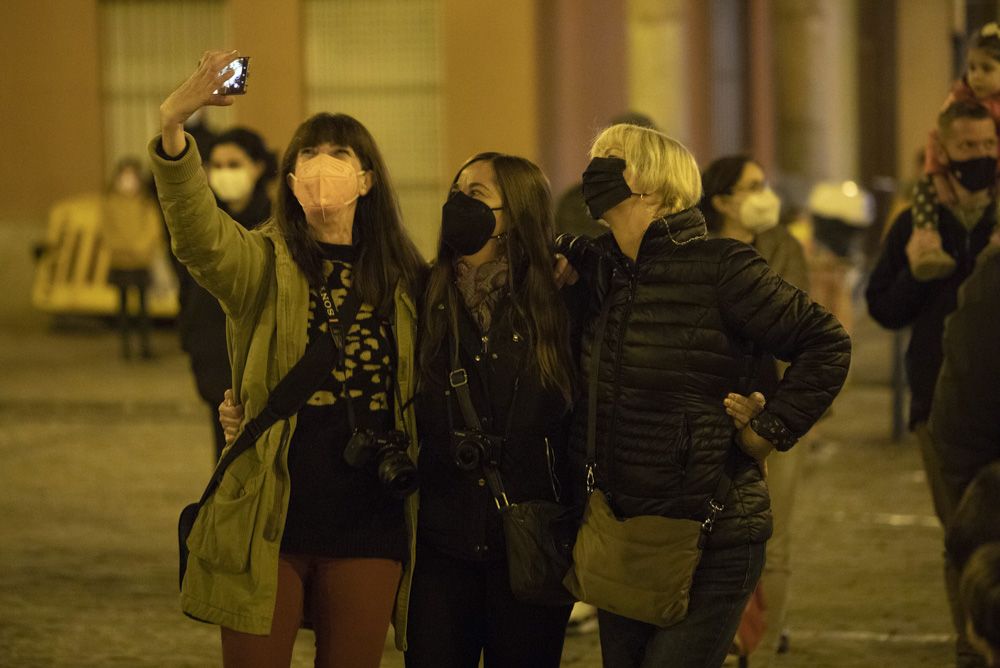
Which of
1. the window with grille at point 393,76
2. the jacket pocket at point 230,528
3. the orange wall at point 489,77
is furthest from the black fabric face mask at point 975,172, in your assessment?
the window with grille at point 393,76

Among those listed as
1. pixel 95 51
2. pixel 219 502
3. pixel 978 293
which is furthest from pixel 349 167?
pixel 95 51

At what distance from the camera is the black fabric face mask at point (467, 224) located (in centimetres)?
443

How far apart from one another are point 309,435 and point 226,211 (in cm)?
218

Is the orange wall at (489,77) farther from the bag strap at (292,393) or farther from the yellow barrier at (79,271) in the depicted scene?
the bag strap at (292,393)

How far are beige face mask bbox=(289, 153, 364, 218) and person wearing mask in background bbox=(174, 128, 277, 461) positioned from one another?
6.64 feet

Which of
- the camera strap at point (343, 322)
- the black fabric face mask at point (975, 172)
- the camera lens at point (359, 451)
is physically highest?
the black fabric face mask at point (975, 172)

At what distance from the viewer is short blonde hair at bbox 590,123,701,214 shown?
14.0 feet

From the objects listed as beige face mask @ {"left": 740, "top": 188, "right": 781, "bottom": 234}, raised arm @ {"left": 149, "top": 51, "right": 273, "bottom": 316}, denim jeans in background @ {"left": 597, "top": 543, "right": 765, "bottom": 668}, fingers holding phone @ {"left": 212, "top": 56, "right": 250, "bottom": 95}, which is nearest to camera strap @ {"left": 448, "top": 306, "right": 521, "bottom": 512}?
denim jeans in background @ {"left": 597, "top": 543, "right": 765, "bottom": 668}

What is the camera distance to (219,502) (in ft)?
13.9

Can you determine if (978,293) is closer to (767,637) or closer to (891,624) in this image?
(767,637)

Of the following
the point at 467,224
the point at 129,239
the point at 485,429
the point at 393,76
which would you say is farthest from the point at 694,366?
the point at 393,76

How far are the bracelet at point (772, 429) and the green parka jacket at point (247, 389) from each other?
2.93ft

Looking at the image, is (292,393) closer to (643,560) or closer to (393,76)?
(643,560)

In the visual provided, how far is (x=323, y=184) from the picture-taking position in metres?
4.38
